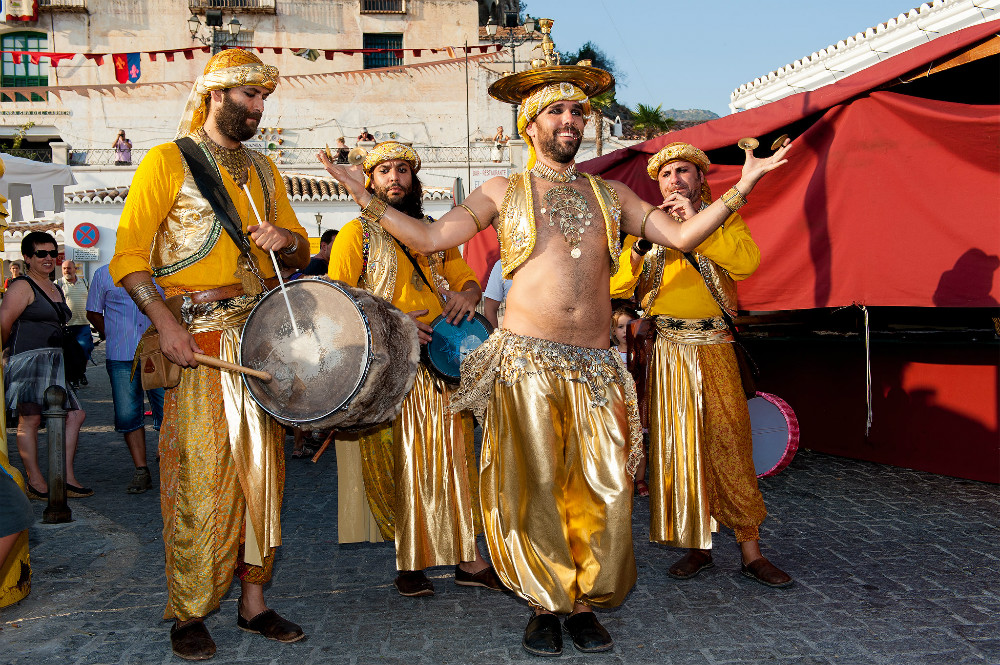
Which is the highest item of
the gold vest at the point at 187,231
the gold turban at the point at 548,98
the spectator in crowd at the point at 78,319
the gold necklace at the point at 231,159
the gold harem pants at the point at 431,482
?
the gold turban at the point at 548,98

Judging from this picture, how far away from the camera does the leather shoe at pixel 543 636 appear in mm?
3418

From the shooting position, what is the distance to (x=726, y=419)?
4.46 meters

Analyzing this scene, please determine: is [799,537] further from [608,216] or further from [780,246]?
[608,216]

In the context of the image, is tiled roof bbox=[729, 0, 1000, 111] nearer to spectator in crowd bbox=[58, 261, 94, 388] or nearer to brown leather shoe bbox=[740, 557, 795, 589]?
brown leather shoe bbox=[740, 557, 795, 589]

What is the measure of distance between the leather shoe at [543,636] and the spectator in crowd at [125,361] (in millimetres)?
4274

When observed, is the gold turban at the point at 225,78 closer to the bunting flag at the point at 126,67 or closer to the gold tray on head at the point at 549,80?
the gold tray on head at the point at 549,80

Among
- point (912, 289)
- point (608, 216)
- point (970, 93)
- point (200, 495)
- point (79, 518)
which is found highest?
point (970, 93)

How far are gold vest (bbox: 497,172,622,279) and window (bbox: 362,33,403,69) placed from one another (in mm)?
40275

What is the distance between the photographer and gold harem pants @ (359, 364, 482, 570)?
4211mm

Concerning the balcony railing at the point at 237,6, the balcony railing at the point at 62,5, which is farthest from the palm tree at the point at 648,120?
the balcony railing at the point at 62,5

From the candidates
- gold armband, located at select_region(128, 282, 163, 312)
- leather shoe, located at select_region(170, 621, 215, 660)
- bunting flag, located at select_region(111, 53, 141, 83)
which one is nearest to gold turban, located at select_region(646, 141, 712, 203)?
gold armband, located at select_region(128, 282, 163, 312)

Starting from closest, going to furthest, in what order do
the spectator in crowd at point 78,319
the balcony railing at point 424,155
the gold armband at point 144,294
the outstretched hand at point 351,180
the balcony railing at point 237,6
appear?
the gold armband at point 144,294, the outstretched hand at point 351,180, the spectator in crowd at point 78,319, the balcony railing at point 424,155, the balcony railing at point 237,6

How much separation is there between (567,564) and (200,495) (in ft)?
5.05

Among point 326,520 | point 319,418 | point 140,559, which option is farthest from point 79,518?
point 319,418
